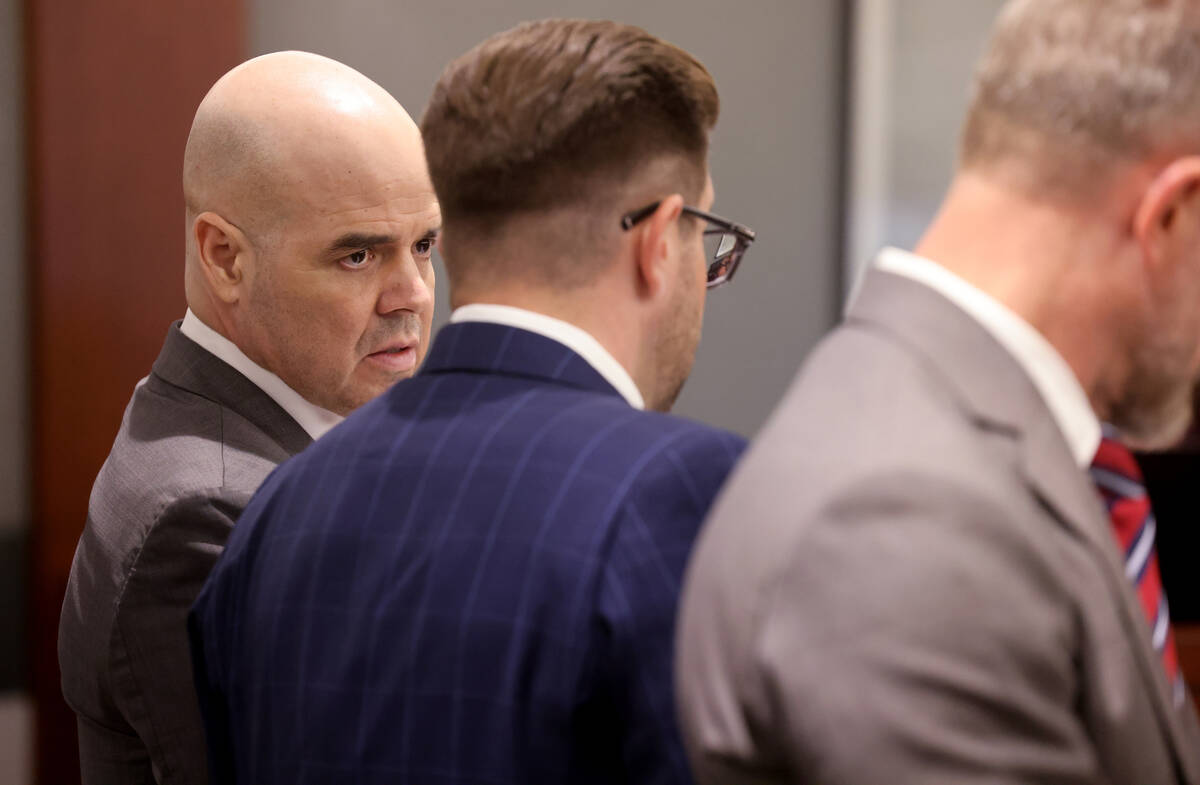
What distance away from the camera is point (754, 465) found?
2.36 ft

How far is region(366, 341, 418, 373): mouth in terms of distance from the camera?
147 centimetres

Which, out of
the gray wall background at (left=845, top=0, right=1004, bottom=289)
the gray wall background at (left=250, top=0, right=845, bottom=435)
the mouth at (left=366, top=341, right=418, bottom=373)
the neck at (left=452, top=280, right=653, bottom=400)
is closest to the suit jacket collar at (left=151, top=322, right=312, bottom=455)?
the mouth at (left=366, top=341, right=418, bottom=373)

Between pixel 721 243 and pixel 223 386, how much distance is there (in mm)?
571


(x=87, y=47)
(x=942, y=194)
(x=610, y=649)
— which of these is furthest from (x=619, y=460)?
(x=942, y=194)

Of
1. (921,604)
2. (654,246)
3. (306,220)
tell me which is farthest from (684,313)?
(306,220)

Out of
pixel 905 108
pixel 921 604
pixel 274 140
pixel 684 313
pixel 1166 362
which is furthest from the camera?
pixel 905 108

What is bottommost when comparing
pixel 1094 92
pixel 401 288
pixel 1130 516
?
pixel 401 288

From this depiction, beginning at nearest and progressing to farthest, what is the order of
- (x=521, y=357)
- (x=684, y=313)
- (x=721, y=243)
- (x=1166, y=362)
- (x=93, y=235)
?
(x=1166, y=362)
(x=521, y=357)
(x=684, y=313)
(x=721, y=243)
(x=93, y=235)

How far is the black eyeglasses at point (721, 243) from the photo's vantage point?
105cm

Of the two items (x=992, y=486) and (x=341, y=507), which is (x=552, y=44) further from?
(x=992, y=486)

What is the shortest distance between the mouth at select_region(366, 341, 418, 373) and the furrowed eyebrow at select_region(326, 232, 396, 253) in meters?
0.12

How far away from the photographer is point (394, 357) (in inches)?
58.2

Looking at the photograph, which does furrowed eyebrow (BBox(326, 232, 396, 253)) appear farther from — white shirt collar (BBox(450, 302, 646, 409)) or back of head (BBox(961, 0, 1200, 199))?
back of head (BBox(961, 0, 1200, 199))

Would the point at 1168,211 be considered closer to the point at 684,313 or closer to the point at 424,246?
the point at 684,313
